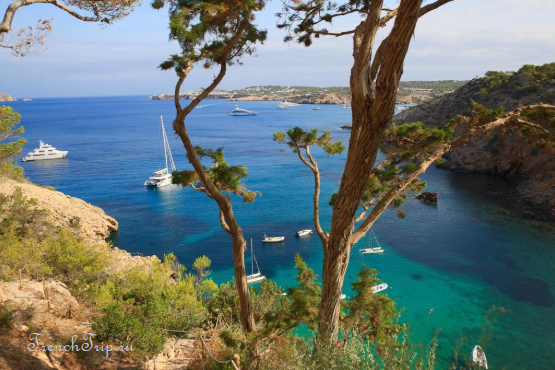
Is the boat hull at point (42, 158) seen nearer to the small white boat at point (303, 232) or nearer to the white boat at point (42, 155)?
the white boat at point (42, 155)

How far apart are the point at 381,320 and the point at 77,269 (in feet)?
25.0

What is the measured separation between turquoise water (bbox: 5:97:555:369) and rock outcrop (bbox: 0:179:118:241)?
111cm

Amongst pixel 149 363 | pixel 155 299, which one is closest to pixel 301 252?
pixel 155 299

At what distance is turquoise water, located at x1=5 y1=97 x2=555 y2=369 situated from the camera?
13.2 meters

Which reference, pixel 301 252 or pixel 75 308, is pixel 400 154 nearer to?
pixel 75 308

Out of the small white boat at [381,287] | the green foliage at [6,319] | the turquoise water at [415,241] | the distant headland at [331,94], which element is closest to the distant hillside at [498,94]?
the turquoise water at [415,241]

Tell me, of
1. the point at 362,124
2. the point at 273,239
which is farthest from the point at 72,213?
the point at 362,124

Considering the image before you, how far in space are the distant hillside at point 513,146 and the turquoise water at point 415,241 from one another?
147 cm

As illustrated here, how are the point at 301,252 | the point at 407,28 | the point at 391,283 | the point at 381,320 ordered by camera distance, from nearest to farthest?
the point at 407,28 → the point at 381,320 → the point at 391,283 → the point at 301,252

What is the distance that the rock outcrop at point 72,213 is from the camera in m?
18.9

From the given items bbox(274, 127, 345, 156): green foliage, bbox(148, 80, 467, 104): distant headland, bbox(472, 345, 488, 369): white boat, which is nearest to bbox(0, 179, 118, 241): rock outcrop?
bbox(274, 127, 345, 156): green foliage

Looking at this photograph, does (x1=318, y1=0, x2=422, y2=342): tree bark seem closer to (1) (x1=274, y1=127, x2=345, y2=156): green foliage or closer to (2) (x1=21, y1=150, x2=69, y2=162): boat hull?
(1) (x1=274, y1=127, x2=345, y2=156): green foliage

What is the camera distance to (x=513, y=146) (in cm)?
2984

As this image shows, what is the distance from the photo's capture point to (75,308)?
6082 mm
